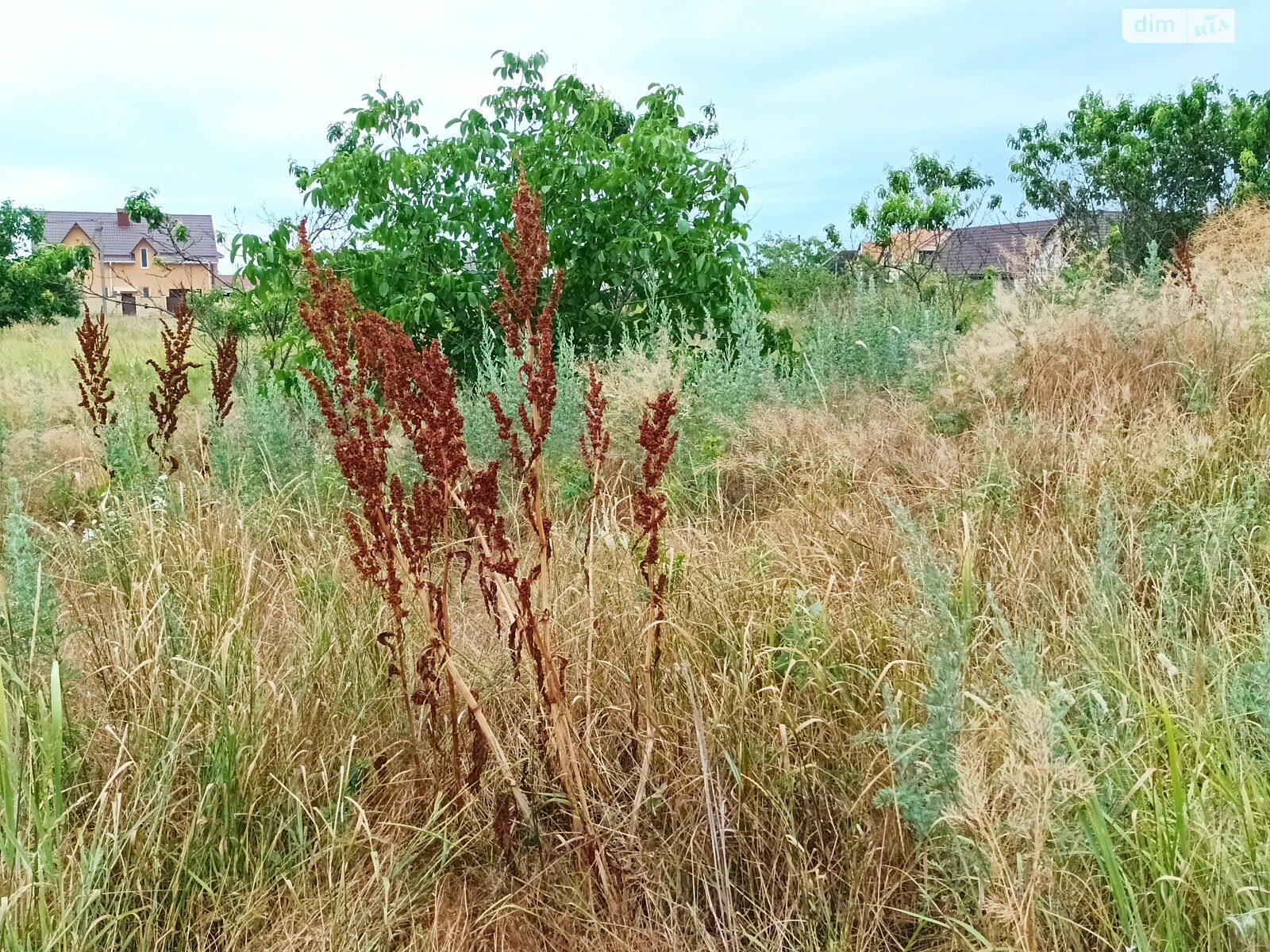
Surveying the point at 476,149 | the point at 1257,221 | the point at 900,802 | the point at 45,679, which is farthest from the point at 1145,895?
the point at 1257,221

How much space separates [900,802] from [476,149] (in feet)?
17.4

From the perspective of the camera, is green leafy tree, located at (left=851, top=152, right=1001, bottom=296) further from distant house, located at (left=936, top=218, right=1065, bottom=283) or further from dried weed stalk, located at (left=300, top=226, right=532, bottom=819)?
dried weed stalk, located at (left=300, top=226, right=532, bottom=819)

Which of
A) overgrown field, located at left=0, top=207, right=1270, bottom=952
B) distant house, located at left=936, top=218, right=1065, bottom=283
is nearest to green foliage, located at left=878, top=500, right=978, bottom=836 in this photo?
overgrown field, located at left=0, top=207, right=1270, bottom=952

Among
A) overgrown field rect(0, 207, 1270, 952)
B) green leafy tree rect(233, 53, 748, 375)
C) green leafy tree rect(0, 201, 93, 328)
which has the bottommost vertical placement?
overgrown field rect(0, 207, 1270, 952)

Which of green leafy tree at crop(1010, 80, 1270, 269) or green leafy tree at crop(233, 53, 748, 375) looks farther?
green leafy tree at crop(1010, 80, 1270, 269)

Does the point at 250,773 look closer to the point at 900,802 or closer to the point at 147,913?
the point at 147,913

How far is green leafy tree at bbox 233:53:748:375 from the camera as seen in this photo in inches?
240

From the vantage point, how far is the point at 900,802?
183 centimetres

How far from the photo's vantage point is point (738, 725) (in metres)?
2.22

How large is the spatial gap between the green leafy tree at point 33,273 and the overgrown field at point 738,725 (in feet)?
77.3

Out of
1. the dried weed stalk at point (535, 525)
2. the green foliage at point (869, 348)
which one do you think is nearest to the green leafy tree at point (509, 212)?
the green foliage at point (869, 348)

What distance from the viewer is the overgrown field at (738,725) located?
1.79 meters

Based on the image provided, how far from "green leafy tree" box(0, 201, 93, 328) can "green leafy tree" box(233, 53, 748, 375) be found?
19.7 meters

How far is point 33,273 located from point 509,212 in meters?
22.2
